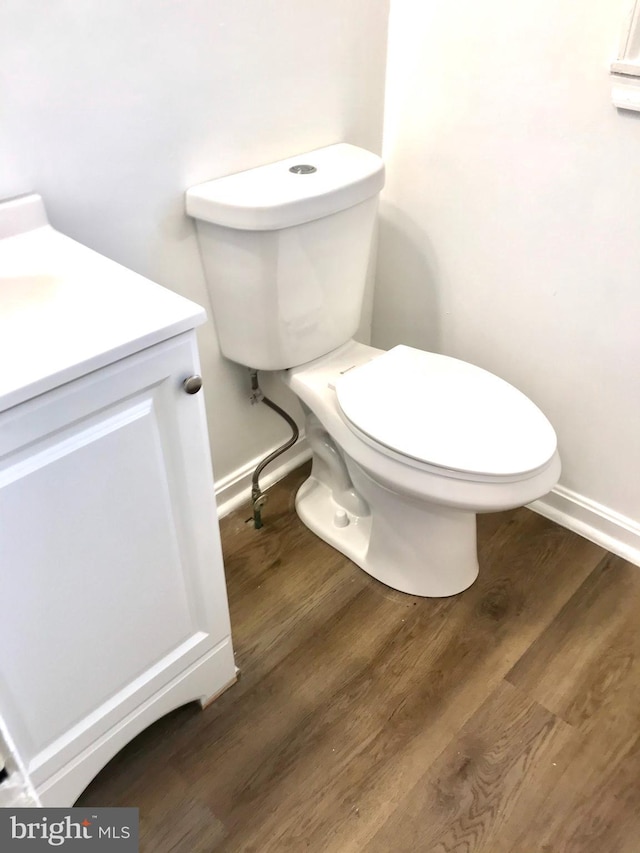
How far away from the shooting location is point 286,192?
1.20m

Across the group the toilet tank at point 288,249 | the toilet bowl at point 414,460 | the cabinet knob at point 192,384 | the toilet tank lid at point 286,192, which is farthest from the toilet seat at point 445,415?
the cabinet knob at point 192,384

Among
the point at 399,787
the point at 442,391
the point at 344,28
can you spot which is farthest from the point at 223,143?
the point at 399,787

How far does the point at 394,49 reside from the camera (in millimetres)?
1457

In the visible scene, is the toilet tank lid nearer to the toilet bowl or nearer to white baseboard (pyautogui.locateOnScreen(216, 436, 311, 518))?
the toilet bowl

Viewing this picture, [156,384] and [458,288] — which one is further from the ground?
[156,384]

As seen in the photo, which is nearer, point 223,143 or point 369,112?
point 223,143

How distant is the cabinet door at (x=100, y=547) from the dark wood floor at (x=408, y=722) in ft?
0.69

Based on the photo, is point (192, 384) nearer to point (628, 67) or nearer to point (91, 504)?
point (91, 504)

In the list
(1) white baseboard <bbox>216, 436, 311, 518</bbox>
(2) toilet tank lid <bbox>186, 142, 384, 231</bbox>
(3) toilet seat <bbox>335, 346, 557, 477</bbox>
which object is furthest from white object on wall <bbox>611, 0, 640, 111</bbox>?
(1) white baseboard <bbox>216, 436, 311, 518</bbox>

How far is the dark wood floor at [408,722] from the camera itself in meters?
1.11

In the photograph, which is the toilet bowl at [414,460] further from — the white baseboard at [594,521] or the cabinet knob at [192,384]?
the cabinet knob at [192,384]

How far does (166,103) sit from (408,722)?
1.16 meters

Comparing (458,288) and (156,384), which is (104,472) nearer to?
(156,384)

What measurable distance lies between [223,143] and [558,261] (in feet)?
2.31
